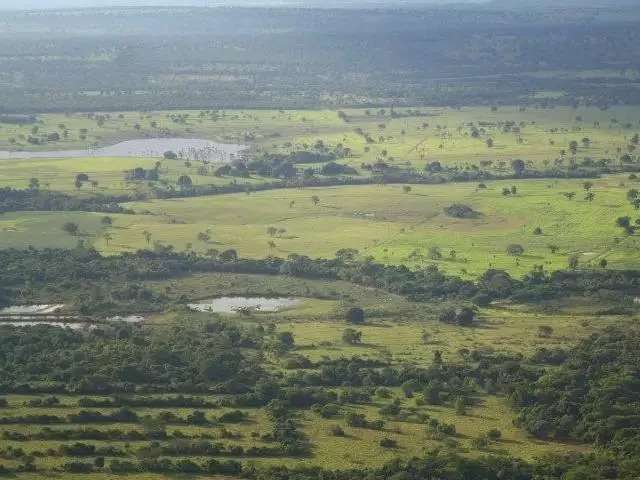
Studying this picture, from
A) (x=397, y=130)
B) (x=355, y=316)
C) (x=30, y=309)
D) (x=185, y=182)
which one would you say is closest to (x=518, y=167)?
(x=397, y=130)

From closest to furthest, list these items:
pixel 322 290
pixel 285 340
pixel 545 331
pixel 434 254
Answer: pixel 285 340 → pixel 545 331 → pixel 322 290 → pixel 434 254

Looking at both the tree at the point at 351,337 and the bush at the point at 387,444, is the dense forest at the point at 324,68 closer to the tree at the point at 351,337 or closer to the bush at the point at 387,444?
the tree at the point at 351,337

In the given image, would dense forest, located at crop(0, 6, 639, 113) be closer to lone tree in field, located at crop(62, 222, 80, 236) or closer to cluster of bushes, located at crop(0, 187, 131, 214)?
cluster of bushes, located at crop(0, 187, 131, 214)

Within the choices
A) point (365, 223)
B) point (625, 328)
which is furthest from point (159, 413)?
point (365, 223)

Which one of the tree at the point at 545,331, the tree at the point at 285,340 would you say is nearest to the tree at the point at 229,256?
the tree at the point at 285,340

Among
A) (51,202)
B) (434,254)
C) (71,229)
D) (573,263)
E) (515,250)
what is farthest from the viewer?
(51,202)

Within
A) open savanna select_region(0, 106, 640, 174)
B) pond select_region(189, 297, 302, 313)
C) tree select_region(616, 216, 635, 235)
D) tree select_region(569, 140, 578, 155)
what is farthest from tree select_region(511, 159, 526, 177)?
pond select_region(189, 297, 302, 313)

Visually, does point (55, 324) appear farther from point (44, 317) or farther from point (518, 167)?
point (518, 167)
